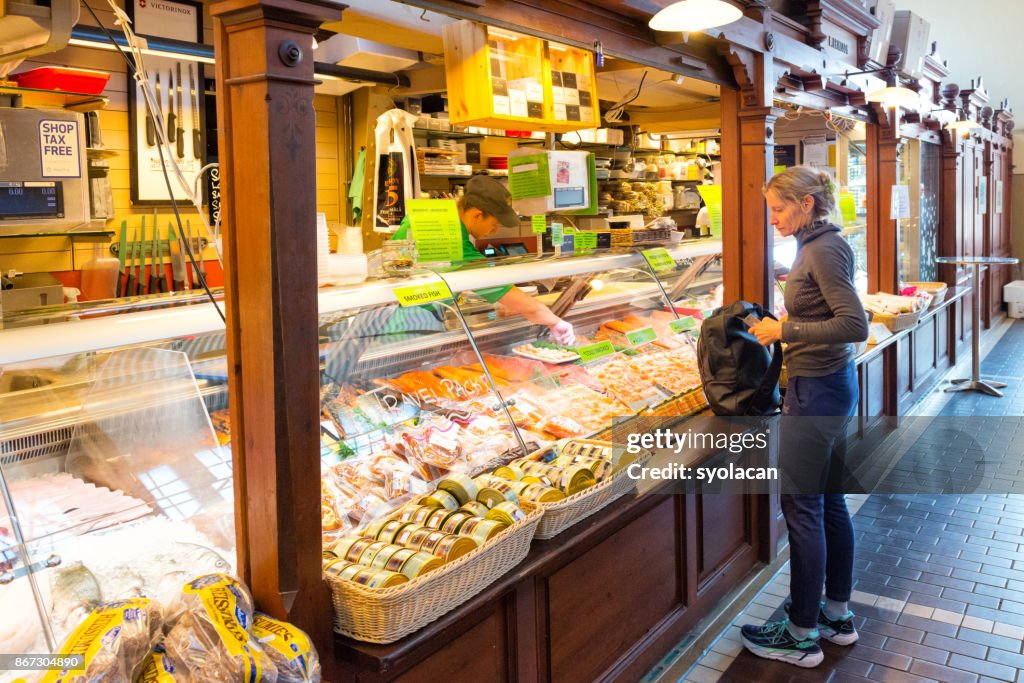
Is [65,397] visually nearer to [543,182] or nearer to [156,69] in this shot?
[543,182]

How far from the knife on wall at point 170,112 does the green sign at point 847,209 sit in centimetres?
519

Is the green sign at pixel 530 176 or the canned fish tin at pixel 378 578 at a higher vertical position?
the green sign at pixel 530 176

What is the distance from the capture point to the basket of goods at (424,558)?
6.13ft

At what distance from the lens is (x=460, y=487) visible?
7.80 ft

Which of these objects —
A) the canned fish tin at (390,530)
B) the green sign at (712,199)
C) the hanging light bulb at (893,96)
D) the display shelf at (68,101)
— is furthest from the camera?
the hanging light bulb at (893,96)

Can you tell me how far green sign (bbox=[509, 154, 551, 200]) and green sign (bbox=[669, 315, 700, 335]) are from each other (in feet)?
3.35

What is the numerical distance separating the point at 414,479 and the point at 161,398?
768mm

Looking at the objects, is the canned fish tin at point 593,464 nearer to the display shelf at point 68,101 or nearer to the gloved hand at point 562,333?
the gloved hand at point 562,333

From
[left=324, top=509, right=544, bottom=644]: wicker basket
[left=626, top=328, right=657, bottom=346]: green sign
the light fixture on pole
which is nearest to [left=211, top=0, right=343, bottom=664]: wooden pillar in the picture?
[left=324, top=509, right=544, bottom=644]: wicker basket

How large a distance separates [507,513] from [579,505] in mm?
348

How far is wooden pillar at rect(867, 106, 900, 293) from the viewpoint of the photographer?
22.3ft

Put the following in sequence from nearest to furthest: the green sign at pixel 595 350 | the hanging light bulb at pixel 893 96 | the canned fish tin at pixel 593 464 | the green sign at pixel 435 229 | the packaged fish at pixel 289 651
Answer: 1. the packaged fish at pixel 289 651
2. the canned fish tin at pixel 593 464
3. the green sign at pixel 435 229
4. the green sign at pixel 595 350
5. the hanging light bulb at pixel 893 96

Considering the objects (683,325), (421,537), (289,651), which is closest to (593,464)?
(421,537)

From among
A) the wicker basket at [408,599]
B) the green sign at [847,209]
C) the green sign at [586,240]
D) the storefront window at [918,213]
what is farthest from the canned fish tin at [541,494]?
the storefront window at [918,213]
